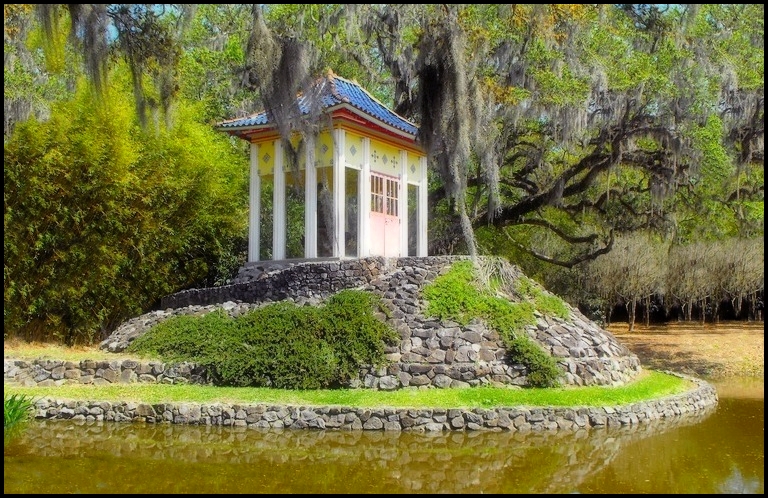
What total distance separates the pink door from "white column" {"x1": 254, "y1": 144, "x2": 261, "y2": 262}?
89.4 inches

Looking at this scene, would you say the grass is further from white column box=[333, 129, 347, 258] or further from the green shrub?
white column box=[333, 129, 347, 258]

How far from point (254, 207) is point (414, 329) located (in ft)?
15.4

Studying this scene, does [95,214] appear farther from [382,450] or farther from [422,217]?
[382,450]

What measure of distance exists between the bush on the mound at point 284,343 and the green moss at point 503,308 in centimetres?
106

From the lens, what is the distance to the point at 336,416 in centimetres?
899

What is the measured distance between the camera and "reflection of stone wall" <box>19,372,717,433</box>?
29.4ft

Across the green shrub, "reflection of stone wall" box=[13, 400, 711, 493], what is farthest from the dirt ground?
the green shrub

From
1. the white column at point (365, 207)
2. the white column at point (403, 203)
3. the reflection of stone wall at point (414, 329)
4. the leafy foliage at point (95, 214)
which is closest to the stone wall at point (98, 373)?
the reflection of stone wall at point (414, 329)

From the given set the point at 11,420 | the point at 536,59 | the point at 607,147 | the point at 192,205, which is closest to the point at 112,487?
the point at 11,420

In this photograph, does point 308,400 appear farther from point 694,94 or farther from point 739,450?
point 694,94

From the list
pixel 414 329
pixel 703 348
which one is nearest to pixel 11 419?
pixel 414 329

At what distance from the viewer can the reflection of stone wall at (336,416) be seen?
8969mm

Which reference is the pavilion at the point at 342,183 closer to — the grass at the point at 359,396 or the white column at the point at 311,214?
the white column at the point at 311,214

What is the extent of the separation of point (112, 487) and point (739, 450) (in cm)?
645
